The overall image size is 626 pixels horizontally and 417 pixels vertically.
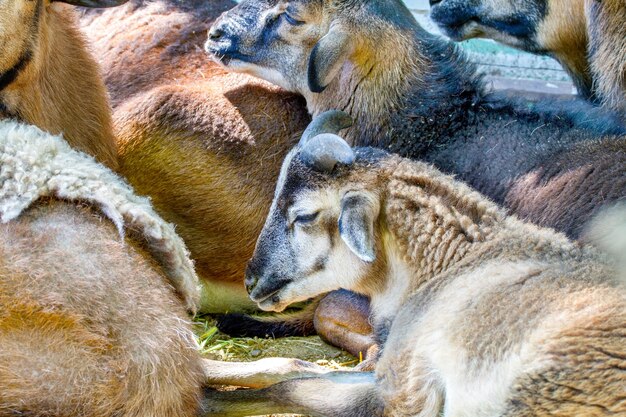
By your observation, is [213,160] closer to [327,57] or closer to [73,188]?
[327,57]

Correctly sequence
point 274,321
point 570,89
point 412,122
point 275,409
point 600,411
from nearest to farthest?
point 600,411 → point 275,409 → point 412,122 → point 274,321 → point 570,89

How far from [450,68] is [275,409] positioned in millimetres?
2210

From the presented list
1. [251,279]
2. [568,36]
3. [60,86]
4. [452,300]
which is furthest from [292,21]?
[452,300]

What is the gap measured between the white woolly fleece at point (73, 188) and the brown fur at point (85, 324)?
5 centimetres

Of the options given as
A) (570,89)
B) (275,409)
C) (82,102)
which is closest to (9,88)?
(82,102)

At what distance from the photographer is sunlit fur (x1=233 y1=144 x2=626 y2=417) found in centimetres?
336

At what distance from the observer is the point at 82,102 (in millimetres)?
4902

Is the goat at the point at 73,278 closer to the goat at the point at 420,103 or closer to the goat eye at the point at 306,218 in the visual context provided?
the goat eye at the point at 306,218

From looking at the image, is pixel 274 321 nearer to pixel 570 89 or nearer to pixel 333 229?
pixel 333 229

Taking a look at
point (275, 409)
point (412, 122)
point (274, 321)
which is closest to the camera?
point (275, 409)

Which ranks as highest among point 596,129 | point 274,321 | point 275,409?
point 596,129

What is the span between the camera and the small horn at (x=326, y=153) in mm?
4262

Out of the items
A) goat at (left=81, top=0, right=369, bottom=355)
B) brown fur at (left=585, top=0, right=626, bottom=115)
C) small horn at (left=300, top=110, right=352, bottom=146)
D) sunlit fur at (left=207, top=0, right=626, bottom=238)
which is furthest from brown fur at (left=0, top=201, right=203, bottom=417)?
brown fur at (left=585, top=0, right=626, bottom=115)

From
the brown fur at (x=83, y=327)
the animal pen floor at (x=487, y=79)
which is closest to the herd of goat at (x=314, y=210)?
the brown fur at (x=83, y=327)
